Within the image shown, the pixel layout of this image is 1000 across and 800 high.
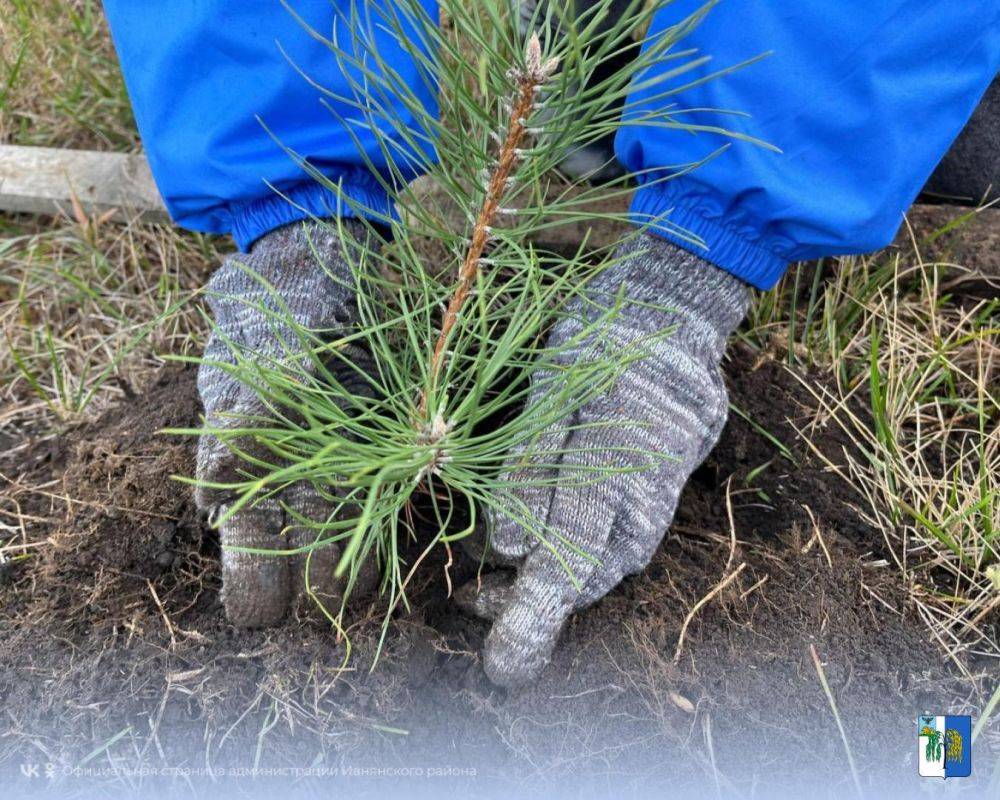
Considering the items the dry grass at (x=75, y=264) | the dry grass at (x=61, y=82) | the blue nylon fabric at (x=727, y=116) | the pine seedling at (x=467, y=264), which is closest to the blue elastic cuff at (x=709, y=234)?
the blue nylon fabric at (x=727, y=116)

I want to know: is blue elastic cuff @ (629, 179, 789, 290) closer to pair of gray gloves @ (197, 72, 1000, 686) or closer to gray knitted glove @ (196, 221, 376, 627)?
pair of gray gloves @ (197, 72, 1000, 686)

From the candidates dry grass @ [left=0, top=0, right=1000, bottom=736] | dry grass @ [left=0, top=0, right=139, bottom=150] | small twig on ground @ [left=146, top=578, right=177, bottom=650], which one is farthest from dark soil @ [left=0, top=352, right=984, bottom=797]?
dry grass @ [left=0, top=0, right=139, bottom=150]

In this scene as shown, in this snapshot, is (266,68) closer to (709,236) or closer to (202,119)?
(202,119)

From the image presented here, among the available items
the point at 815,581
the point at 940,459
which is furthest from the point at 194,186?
the point at 940,459

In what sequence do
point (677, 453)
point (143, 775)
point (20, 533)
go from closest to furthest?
point (143, 775)
point (677, 453)
point (20, 533)

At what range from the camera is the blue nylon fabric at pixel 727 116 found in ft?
3.19

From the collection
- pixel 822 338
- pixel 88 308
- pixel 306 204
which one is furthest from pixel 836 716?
pixel 88 308

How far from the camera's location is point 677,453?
110 cm

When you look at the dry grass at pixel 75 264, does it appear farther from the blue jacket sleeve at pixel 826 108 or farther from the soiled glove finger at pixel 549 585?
the blue jacket sleeve at pixel 826 108

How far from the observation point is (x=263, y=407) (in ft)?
3.22

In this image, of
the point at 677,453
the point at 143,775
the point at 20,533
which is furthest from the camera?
the point at 20,533

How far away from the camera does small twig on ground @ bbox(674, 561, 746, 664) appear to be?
105 cm

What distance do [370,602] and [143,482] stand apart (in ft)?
1.17

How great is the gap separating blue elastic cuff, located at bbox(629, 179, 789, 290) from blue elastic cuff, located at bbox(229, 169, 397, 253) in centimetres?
35
